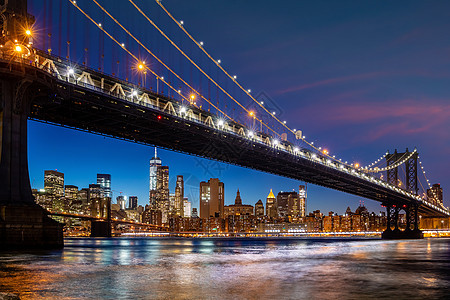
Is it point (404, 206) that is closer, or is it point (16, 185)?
point (16, 185)

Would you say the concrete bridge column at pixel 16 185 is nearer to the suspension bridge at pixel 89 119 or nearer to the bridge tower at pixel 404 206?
the suspension bridge at pixel 89 119

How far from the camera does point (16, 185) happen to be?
37.0m

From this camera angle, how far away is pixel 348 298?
1382cm

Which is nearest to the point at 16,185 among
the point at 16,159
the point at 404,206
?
the point at 16,159

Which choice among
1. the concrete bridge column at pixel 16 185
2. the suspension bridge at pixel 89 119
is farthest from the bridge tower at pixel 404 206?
the concrete bridge column at pixel 16 185

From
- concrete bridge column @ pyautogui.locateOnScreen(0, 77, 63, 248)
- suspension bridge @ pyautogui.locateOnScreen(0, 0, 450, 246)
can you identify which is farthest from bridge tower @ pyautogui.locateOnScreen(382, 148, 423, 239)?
concrete bridge column @ pyautogui.locateOnScreen(0, 77, 63, 248)

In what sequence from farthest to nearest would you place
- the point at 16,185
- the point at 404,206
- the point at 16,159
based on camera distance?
the point at 404,206 < the point at 16,159 < the point at 16,185

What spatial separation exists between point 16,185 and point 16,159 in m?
1.93

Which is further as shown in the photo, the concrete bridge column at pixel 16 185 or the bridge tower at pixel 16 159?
the bridge tower at pixel 16 159

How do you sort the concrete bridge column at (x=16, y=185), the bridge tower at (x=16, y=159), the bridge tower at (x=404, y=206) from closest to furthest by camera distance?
the concrete bridge column at (x=16, y=185)
the bridge tower at (x=16, y=159)
the bridge tower at (x=404, y=206)

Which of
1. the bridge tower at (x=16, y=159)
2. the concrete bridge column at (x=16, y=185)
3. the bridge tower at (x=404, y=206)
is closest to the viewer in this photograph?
the concrete bridge column at (x=16, y=185)

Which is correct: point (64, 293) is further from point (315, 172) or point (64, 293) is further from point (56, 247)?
point (315, 172)

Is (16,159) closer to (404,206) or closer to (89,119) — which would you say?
(89,119)

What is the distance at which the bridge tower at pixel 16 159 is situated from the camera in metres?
35.7
